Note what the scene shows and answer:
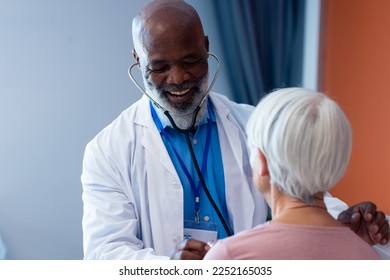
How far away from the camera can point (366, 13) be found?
2447 millimetres

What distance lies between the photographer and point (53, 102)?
2.13 metres

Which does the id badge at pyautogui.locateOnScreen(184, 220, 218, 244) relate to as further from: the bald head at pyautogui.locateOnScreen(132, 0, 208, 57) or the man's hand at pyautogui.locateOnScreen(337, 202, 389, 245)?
the bald head at pyautogui.locateOnScreen(132, 0, 208, 57)

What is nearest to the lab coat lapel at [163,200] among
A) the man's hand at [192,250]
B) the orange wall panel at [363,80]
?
the man's hand at [192,250]

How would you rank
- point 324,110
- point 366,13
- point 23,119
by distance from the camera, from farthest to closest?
1. point 366,13
2. point 23,119
3. point 324,110

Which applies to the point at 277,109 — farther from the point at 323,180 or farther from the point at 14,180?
the point at 14,180

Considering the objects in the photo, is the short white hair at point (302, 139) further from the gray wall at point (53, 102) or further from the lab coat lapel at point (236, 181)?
the gray wall at point (53, 102)

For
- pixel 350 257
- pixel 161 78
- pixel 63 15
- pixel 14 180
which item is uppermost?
pixel 63 15

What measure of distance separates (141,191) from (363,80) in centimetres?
142

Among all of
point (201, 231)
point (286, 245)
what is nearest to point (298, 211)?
point (286, 245)

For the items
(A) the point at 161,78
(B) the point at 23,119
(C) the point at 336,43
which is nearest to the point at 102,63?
(B) the point at 23,119

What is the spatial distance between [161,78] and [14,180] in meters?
0.89

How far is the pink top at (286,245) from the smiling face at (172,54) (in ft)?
2.30

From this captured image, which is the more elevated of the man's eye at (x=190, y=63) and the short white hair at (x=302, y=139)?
the man's eye at (x=190, y=63)

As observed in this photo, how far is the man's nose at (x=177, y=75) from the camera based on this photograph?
1526 mm
